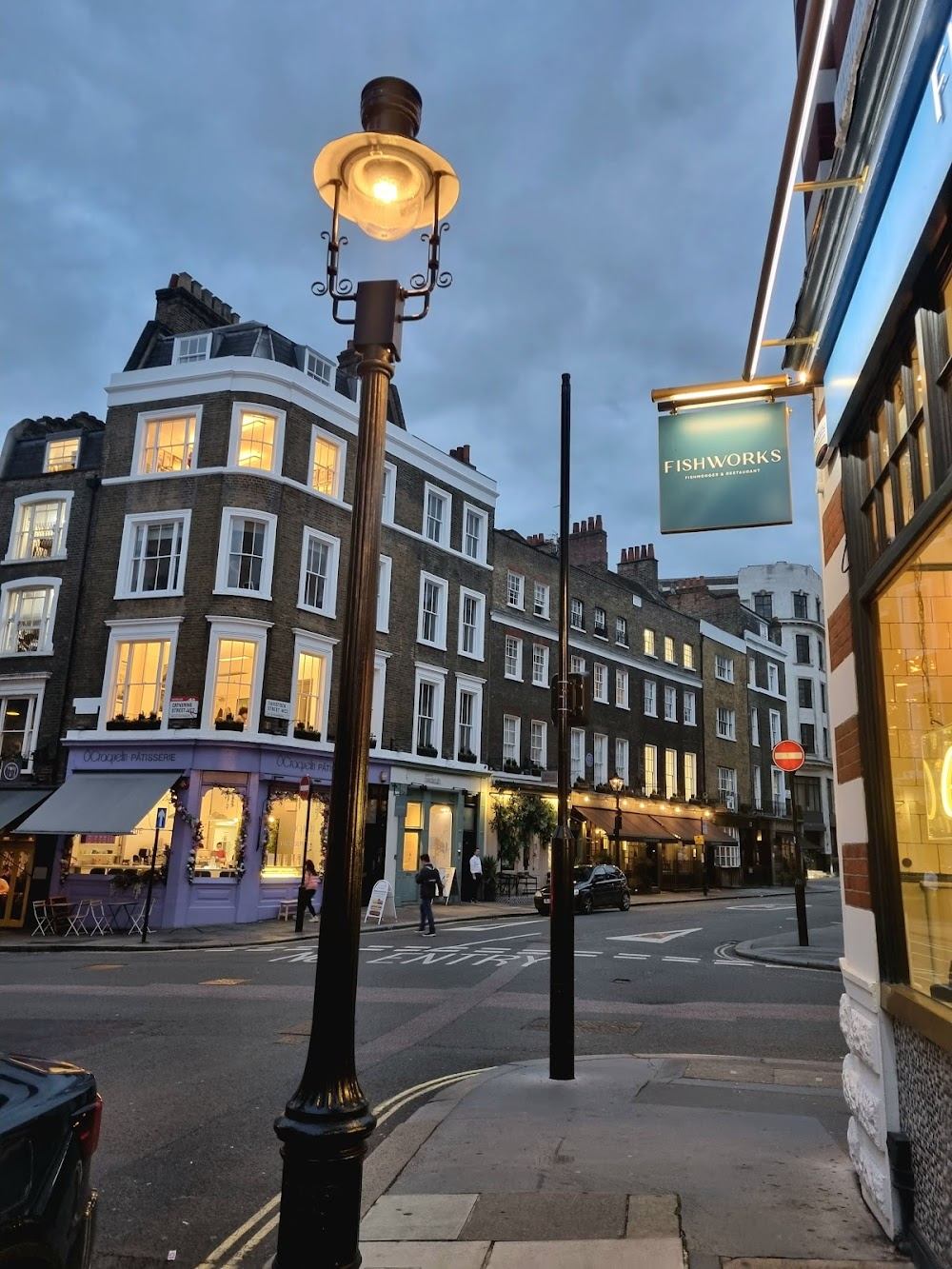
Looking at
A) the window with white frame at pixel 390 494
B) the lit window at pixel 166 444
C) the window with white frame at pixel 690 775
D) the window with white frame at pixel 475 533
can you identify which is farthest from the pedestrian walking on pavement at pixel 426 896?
the window with white frame at pixel 690 775

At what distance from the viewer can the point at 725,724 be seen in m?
49.2

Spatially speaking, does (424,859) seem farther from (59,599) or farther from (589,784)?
(589,784)

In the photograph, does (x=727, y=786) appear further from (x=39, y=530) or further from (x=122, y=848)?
(x=39, y=530)

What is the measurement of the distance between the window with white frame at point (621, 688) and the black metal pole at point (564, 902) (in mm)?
32321

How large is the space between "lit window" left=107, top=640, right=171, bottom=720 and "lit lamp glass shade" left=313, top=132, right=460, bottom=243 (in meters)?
21.9

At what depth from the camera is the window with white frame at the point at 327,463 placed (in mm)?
27578

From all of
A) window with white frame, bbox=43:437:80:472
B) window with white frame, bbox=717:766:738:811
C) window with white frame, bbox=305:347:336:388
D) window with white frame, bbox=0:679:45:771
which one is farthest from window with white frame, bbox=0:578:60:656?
window with white frame, bbox=717:766:738:811

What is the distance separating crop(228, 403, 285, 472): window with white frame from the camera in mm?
25875

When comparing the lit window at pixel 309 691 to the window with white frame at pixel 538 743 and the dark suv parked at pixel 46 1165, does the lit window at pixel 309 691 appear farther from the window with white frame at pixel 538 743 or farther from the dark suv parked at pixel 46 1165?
the dark suv parked at pixel 46 1165

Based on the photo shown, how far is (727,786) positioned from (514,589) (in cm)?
1988

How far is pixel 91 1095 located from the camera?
3.11m

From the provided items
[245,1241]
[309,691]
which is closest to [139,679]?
[309,691]

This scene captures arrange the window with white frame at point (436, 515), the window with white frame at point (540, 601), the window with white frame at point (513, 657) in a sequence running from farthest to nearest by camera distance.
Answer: the window with white frame at point (540, 601) → the window with white frame at point (513, 657) → the window with white frame at point (436, 515)

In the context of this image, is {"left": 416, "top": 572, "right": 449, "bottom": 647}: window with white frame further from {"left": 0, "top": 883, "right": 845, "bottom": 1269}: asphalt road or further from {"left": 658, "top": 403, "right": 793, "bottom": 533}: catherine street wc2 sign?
{"left": 658, "top": 403, "right": 793, "bottom": 533}: catherine street wc2 sign
